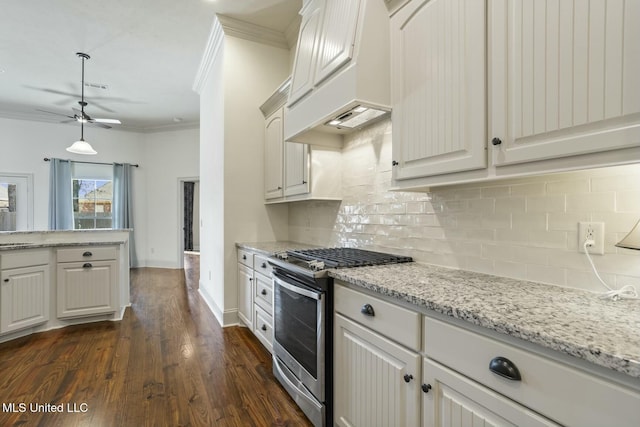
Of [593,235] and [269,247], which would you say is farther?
[269,247]

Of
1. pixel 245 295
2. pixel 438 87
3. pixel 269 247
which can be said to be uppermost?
pixel 438 87

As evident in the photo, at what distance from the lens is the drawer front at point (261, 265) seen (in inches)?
102

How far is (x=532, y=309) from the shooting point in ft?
3.26

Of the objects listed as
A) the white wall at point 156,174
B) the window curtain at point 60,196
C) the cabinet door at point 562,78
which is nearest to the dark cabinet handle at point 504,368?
the cabinet door at point 562,78

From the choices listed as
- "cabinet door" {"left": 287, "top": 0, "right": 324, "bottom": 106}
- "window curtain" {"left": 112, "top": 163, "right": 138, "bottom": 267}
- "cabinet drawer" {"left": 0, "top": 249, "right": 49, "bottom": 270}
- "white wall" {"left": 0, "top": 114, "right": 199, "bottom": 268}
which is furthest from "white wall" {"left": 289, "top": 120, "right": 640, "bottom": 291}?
"window curtain" {"left": 112, "top": 163, "right": 138, "bottom": 267}

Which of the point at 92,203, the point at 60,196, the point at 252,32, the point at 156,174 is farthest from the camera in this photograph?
the point at 156,174

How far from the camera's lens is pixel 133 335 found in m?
3.12

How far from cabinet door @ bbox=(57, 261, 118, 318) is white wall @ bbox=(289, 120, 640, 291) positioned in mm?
2764

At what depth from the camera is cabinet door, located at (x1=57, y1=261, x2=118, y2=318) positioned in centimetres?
329

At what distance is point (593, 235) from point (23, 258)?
4260mm

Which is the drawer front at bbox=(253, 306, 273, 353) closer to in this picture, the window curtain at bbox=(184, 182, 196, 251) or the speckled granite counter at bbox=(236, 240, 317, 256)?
the speckled granite counter at bbox=(236, 240, 317, 256)

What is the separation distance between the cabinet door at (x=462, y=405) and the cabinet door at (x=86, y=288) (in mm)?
3548

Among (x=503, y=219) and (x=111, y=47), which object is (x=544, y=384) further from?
(x=111, y=47)

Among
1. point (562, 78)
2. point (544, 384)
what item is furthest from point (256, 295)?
point (562, 78)
